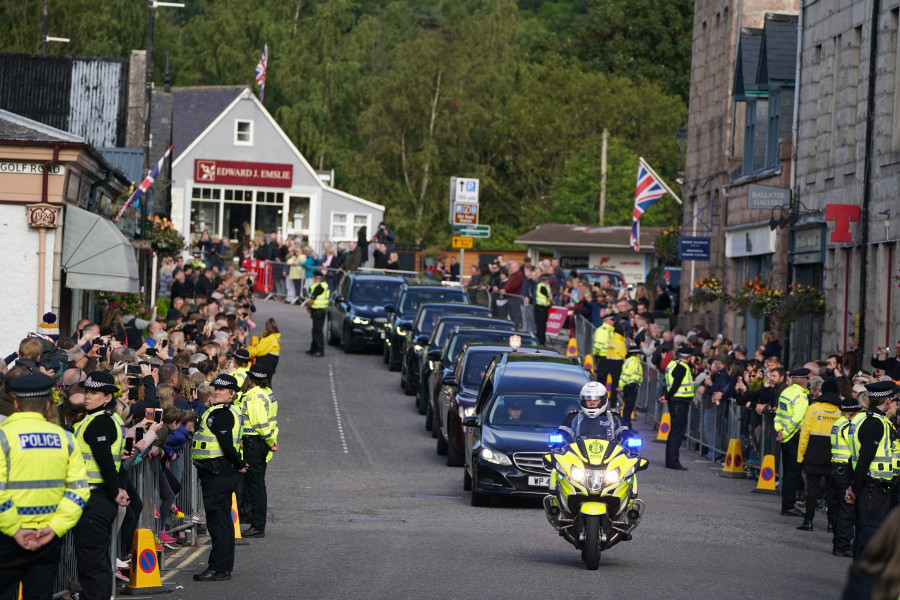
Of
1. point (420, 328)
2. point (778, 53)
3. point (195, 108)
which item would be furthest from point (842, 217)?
point (195, 108)

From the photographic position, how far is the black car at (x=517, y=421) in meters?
17.8

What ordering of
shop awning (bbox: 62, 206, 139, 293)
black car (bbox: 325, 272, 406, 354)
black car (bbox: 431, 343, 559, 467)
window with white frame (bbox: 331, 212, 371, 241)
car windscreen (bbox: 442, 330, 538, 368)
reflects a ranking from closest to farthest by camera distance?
1. black car (bbox: 431, 343, 559, 467)
2. shop awning (bbox: 62, 206, 139, 293)
3. car windscreen (bbox: 442, 330, 538, 368)
4. black car (bbox: 325, 272, 406, 354)
5. window with white frame (bbox: 331, 212, 371, 241)

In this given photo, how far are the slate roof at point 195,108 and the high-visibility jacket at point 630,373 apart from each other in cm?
4114

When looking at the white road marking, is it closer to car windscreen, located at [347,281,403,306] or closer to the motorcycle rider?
car windscreen, located at [347,281,403,306]

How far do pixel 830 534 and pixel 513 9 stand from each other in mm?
Answer: 68875

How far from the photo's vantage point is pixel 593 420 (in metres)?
14.7

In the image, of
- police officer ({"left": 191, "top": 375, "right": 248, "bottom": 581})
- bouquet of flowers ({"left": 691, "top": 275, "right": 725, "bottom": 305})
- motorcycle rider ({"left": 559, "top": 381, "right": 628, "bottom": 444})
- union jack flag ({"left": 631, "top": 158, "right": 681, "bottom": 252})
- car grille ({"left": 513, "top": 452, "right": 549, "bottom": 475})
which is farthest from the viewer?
union jack flag ({"left": 631, "top": 158, "right": 681, "bottom": 252})

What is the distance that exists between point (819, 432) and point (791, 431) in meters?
1.35

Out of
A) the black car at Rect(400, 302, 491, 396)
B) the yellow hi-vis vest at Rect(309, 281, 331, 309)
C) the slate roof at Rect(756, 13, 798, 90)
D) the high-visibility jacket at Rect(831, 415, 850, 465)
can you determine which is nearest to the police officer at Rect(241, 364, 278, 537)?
the high-visibility jacket at Rect(831, 415, 850, 465)

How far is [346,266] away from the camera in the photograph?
45.5 meters

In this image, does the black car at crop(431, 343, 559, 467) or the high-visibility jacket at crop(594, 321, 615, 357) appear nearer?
the black car at crop(431, 343, 559, 467)

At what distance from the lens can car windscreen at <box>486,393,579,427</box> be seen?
18766 millimetres

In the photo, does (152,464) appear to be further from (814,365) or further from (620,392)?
(620,392)

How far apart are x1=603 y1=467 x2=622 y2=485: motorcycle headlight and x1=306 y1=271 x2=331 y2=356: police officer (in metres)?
21.9
